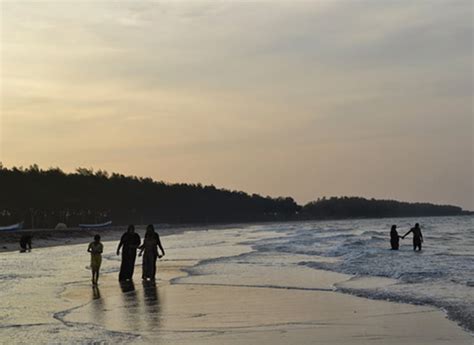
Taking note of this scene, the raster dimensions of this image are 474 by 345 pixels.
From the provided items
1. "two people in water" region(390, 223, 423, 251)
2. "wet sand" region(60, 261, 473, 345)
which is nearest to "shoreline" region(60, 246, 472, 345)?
"wet sand" region(60, 261, 473, 345)

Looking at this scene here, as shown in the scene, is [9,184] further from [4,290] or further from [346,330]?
[346,330]

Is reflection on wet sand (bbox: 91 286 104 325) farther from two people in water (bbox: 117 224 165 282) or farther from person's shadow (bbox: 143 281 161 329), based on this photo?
two people in water (bbox: 117 224 165 282)

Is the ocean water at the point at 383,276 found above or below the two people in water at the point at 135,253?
below

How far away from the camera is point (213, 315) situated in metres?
13.6

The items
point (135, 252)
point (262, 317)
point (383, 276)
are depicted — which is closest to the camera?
point (262, 317)

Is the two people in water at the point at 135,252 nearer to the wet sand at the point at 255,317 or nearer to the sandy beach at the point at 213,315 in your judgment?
the sandy beach at the point at 213,315

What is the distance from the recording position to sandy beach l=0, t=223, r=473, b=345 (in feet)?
36.7

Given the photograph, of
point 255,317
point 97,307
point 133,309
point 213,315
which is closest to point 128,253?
point 97,307

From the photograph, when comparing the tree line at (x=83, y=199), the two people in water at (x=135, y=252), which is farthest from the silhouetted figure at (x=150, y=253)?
the tree line at (x=83, y=199)

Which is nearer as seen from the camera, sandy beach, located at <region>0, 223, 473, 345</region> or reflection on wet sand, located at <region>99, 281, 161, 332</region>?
sandy beach, located at <region>0, 223, 473, 345</region>

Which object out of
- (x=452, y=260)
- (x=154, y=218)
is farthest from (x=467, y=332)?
(x=154, y=218)

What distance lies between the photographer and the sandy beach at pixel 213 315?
440 inches

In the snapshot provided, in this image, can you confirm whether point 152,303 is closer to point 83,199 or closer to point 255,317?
point 255,317

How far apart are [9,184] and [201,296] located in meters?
103
